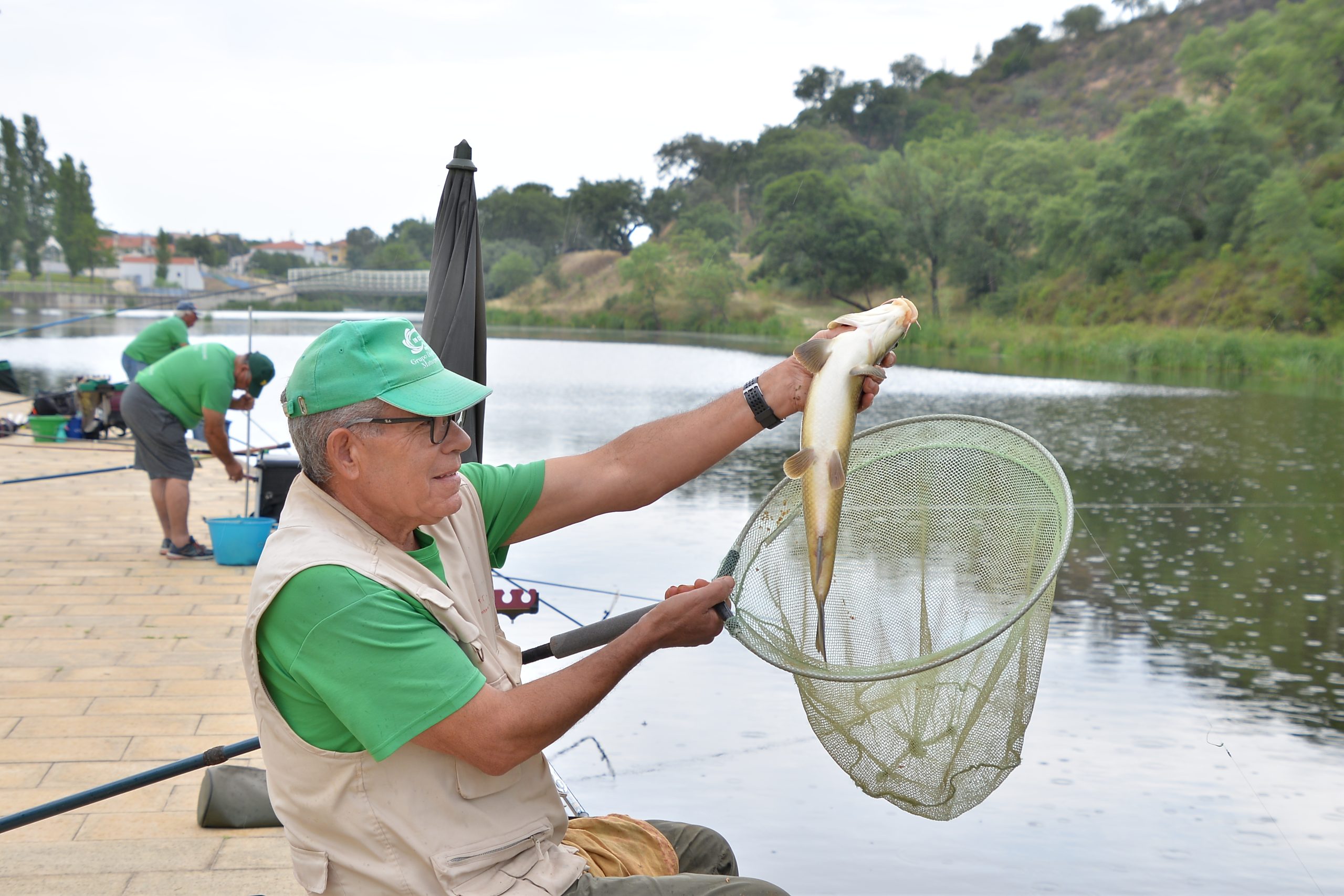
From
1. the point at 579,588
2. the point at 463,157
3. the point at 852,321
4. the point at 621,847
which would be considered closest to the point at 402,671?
the point at 621,847

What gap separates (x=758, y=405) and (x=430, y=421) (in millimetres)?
843

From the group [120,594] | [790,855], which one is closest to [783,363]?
[790,855]

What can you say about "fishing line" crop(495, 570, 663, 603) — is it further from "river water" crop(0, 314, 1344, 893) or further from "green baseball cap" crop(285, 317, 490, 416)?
"green baseball cap" crop(285, 317, 490, 416)

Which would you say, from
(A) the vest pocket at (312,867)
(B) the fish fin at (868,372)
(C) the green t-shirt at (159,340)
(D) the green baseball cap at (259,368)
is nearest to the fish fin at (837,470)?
(B) the fish fin at (868,372)

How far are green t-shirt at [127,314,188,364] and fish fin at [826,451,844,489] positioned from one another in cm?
977

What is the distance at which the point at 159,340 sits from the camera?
10.9m

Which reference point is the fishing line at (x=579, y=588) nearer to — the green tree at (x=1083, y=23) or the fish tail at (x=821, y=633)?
the fish tail at (x=821, y=633)

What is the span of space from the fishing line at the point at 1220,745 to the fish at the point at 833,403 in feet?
2.35

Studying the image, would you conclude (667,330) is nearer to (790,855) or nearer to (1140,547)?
(1140,547)

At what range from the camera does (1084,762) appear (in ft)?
17.3

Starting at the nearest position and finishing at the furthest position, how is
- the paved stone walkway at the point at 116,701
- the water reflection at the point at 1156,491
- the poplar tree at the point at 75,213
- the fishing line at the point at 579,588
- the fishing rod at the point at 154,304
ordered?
the paved stone walkway at the point at 116,701
the fishing line at the point at 579,588
the water reflection at the point at 1156,491
the fishing rod at the point at 154,304
the poplar tree at the point at 75,213

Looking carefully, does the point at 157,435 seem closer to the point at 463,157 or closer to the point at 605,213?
the point at 463,157

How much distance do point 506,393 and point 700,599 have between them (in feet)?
78.5

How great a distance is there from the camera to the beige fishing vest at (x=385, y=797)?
1770 millimetres
